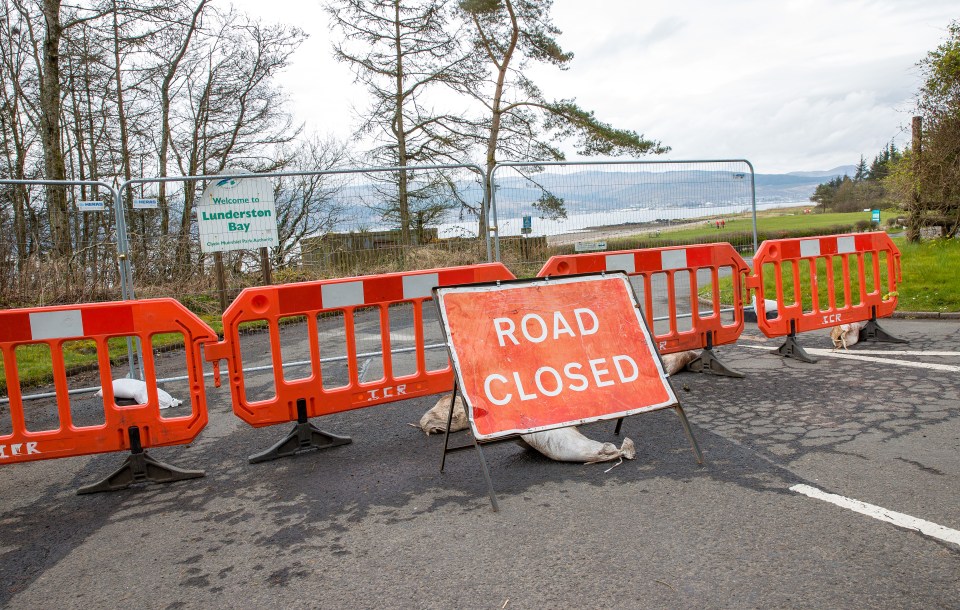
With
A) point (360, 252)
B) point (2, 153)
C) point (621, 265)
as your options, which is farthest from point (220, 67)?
point (621, 265)

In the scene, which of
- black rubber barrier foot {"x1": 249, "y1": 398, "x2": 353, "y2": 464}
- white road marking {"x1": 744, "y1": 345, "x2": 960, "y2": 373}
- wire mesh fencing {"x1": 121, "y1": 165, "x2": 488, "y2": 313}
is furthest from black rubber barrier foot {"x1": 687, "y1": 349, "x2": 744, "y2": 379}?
black rubber barrier foot {"x1": 249, "y1": 398, "x2": 353, "y2": 464}

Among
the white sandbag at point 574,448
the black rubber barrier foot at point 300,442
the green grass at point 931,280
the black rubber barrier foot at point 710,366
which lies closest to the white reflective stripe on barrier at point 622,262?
the black rubber barrier foot at point 710,366

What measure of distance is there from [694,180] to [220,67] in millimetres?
18116

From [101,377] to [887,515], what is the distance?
491 centimetres

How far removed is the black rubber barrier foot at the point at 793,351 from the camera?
7.23 m

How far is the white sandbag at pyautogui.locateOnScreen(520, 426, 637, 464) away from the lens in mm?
4551

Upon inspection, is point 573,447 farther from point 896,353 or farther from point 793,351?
point 896,353

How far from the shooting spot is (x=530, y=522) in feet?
12.1

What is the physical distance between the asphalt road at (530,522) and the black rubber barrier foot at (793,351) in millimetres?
1348

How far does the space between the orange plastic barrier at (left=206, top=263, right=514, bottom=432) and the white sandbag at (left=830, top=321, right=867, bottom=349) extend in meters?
4.60

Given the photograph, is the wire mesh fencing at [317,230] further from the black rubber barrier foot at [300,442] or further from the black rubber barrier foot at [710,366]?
the black rubber barrier foot at [710,366]

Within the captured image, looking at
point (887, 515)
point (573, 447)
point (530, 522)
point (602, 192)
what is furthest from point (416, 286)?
point (602, 192)

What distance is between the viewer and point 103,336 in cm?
487

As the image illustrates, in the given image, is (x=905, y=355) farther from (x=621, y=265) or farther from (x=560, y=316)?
(x=560, y=316)
